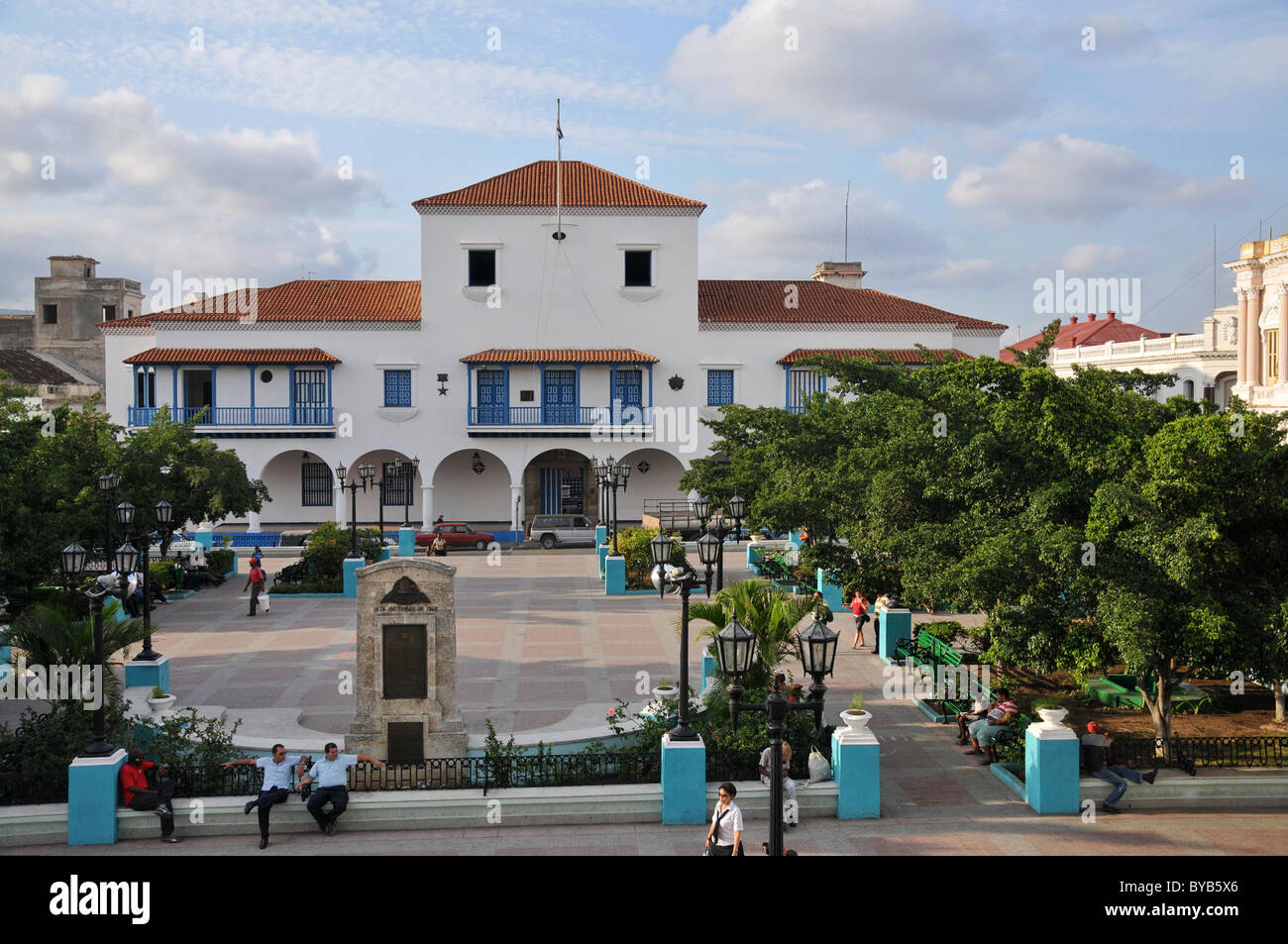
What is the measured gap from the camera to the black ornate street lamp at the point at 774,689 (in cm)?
796

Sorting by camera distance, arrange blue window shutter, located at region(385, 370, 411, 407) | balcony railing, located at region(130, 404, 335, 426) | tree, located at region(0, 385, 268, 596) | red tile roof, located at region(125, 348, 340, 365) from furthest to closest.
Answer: blue window shutter, located at region(385, 370, 411, 407)
balcony railing, located at region(130, 404, 335, 426)
red tile roof, located at region(125, 348, 340, 365)
tree, located at region(0, 385, 268, 596)

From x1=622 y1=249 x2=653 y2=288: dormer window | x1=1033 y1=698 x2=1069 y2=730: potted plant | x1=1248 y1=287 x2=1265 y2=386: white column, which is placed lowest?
x1=1033 y1=698 x2=1069 y2=730: potted plant

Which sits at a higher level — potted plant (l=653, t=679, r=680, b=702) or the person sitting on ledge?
potted plant (l=653, t=679, r=680, b=702)

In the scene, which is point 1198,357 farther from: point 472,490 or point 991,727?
point 991,727

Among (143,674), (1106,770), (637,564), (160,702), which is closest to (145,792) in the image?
(160,702)

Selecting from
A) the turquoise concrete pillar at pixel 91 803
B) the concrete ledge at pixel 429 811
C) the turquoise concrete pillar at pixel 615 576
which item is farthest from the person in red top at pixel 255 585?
the turquoise concrete pillar at pixel 91 803

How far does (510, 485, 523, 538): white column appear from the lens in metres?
38.7

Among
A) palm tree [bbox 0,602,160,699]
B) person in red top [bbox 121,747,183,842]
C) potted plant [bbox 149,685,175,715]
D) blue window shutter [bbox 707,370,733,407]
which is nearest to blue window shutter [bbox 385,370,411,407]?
blue window shutter [bbox 707,370,733,407]

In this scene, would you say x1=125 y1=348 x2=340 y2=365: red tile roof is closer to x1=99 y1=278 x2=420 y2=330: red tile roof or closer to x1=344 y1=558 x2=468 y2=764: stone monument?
x1=99 y1=278 x2=420 y2=330: red tile roof

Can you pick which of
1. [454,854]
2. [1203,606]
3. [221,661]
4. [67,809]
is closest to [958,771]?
[1203,606]

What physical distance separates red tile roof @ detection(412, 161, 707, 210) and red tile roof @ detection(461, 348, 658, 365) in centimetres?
530

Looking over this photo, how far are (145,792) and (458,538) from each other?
2477cm

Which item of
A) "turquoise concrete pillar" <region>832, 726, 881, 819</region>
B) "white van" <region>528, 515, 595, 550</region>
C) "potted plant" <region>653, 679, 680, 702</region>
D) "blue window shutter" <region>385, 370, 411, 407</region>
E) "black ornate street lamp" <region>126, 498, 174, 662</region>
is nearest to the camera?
"turquoise concrete pillar" <region>832, 726, 881, 819</region>

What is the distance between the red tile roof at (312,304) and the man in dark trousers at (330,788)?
2954 cm
